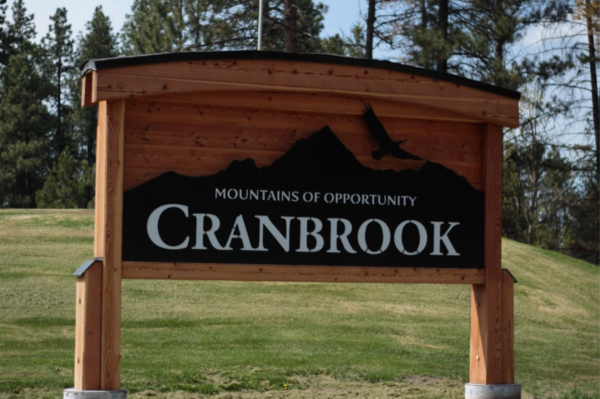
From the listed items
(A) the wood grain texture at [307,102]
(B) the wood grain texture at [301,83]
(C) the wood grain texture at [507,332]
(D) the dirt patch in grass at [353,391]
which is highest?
(B) the wood grain texture at [301,83]

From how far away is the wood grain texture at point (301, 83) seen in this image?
22.3ft

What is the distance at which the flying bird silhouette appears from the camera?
7.46 meters

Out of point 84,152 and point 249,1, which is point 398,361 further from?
point 84,152

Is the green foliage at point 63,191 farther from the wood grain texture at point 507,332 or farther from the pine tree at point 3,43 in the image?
the wood grain texture at point 507,332

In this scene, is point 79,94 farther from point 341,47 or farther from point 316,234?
point 316,234

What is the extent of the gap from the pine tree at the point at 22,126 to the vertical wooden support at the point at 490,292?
38.3 meters

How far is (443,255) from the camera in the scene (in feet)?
24.9

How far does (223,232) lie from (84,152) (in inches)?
1759

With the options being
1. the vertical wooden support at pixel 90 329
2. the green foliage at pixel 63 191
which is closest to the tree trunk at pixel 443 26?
the vertical wooden support at pixel 90 329

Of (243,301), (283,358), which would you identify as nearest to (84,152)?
(243,301)

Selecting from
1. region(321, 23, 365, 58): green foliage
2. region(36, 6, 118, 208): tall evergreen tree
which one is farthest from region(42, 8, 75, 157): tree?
region(321, 23, 365, 58): green foliage

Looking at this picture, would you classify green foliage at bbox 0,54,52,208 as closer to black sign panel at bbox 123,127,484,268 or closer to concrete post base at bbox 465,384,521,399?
black sign panel at bbox 123,127,484,268

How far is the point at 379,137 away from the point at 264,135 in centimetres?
107

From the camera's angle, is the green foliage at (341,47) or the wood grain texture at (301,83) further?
the green foliage at (341,47)
